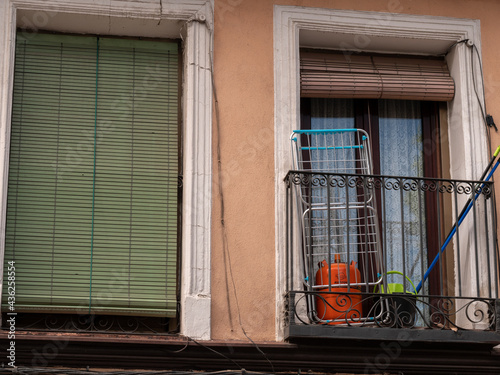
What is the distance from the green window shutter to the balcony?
3.50 feet

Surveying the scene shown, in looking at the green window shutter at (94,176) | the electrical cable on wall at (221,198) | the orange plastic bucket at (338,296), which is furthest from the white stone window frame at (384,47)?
the green window shutter at (94,176)

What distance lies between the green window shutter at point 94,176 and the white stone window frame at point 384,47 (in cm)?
89

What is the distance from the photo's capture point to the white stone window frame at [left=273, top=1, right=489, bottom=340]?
28.7ft

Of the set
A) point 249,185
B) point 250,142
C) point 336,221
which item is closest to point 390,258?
point 336,221

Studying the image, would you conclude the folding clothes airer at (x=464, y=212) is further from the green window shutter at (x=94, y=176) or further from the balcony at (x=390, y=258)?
the green window shutter at (x=94, y=176)

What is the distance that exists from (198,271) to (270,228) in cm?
68

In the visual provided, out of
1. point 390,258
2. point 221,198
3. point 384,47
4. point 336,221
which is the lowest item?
point 390,258

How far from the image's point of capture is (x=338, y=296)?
27.1 ft

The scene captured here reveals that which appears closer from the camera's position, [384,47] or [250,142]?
[250,142]

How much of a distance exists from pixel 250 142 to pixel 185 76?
2.60 feet

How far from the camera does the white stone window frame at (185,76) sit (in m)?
8.15

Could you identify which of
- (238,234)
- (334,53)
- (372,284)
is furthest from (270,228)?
(334,53)

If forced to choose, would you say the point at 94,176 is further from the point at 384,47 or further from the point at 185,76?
the point at 384,47

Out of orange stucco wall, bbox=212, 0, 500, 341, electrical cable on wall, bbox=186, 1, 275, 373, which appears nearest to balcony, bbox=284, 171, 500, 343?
orange stucco wall, bbox=212, 0, 500, 341
